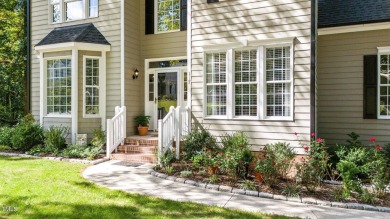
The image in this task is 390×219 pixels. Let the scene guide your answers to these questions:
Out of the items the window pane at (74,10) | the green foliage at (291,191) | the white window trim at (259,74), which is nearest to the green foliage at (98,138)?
the white window trim at (259,74)

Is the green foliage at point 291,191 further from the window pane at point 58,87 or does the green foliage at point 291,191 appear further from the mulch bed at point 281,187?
the window pane at point 58,87

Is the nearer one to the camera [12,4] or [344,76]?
[344,76]

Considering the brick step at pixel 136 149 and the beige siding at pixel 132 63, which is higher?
the beige siding at pixel 132 63

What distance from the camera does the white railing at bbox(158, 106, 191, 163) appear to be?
6977 millimetres

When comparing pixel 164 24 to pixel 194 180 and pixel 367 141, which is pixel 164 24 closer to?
pixel 194 180

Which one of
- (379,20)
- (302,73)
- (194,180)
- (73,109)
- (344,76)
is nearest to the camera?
(194,180)

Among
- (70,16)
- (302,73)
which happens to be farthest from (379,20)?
(70,16)

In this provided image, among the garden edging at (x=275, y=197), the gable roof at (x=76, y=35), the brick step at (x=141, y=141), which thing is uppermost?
the gable roof at (x=76, y=35)

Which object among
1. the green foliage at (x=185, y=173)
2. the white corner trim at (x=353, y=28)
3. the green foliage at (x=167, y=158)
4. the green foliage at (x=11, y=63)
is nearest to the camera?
the green foliage at (x=185, y=173)

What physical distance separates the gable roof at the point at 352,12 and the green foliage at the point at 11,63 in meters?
14.3

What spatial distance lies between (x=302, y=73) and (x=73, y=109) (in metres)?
7.04

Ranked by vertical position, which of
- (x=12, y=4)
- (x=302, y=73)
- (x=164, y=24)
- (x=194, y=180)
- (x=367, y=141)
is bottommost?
(x=194, y=180)

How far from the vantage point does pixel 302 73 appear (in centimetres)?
633

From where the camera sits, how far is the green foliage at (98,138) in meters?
8.52
